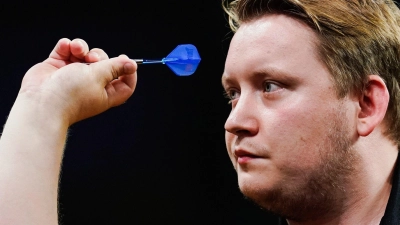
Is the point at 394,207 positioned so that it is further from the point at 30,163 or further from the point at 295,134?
the point at 30,163

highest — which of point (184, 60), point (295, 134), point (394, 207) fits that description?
point (184, 60)

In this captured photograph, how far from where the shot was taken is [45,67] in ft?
3.17

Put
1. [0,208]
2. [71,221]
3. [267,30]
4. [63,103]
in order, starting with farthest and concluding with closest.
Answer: [71,221] → [267,30] → [63,103] → [0,208]

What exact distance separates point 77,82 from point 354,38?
0.50 m

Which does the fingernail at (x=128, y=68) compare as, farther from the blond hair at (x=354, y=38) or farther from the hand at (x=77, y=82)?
the blond hair at (x=354, y=38)

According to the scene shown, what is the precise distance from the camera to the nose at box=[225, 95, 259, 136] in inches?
37.5

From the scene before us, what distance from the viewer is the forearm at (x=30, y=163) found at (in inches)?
32.2

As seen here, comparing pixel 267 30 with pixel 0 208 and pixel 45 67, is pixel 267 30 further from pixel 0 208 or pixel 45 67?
pixel 0 208

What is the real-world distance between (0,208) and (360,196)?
61 cm

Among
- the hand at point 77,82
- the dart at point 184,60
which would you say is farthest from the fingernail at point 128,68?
the dart at point 184,60

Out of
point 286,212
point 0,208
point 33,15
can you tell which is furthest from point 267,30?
point 33,15

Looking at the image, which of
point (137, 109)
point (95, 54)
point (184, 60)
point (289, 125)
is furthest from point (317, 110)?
point (137, 109)

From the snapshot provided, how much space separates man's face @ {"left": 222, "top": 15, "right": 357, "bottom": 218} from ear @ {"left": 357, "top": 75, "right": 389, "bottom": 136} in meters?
0.02

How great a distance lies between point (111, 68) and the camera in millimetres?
950
